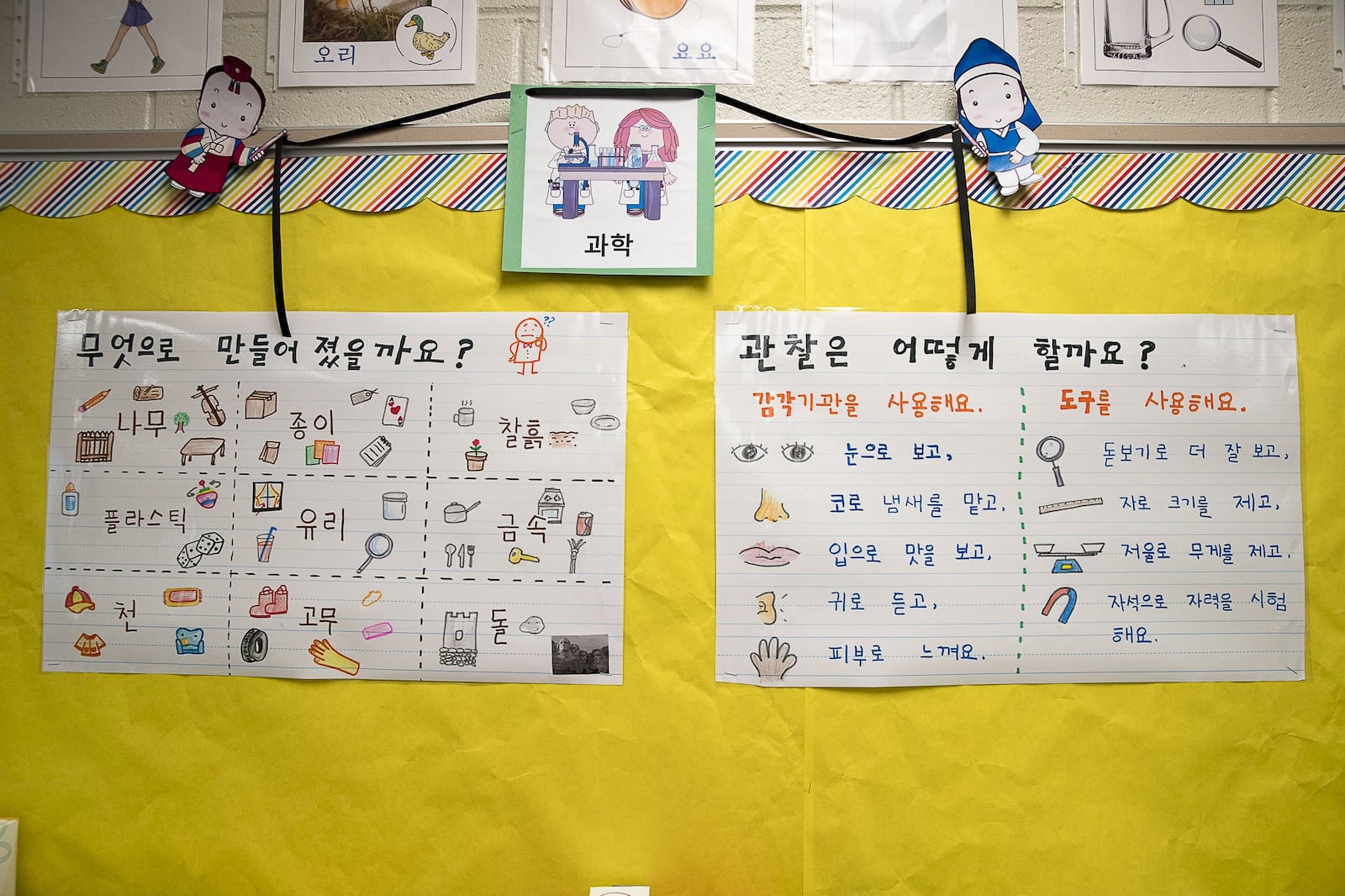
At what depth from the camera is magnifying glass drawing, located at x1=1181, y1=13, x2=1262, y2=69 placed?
2.98ft

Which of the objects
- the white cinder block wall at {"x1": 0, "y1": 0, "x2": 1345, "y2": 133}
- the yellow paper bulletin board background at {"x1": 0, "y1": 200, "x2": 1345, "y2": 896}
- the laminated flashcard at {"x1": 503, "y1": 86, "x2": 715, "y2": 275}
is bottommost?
the yellow paper bulletin board background at {"x1": 0, "y1": 200, "x2": 1345, "y2": 896}

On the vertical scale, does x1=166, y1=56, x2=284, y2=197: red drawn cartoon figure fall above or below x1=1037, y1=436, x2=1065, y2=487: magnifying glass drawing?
above

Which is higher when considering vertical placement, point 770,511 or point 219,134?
point 219,134

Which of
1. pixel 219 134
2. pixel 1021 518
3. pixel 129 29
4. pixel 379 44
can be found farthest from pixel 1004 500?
pixel 129 29

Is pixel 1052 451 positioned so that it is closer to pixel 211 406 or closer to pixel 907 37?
pixel 907 37

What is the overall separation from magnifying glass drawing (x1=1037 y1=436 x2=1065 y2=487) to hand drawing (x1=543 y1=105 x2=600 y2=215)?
0.64 metres

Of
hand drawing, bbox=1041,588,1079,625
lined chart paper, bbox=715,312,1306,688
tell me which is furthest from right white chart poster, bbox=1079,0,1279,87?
hand drawing, bbox=1041,588,1079,625

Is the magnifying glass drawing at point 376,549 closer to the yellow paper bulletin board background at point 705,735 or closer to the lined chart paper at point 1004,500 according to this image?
the yellow paper bulletin board background at point 705,735

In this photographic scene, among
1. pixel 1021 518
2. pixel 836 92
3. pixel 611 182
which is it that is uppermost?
pixel 836 92

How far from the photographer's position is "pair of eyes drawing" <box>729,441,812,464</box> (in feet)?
2.89

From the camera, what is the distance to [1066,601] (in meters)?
0.88

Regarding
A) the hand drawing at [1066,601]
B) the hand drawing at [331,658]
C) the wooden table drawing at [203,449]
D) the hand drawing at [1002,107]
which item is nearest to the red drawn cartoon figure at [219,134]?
the wooden table drawing at [203,449]

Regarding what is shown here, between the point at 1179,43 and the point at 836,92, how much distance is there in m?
0.45

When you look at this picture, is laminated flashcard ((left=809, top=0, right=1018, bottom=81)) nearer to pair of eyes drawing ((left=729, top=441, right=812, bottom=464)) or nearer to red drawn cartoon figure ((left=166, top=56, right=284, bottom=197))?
pair of eyes drawing ((left=729, top=441, right=812, bottom=464))
